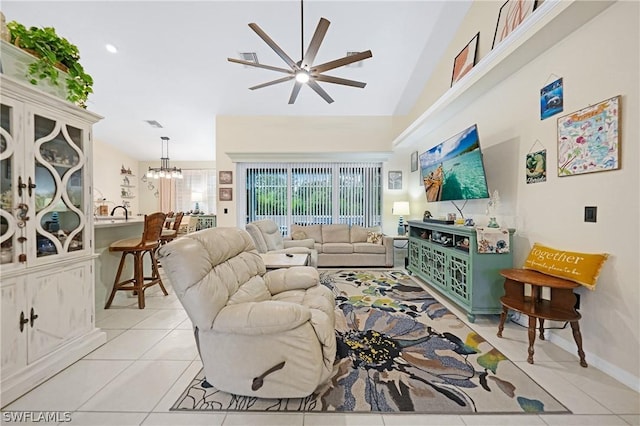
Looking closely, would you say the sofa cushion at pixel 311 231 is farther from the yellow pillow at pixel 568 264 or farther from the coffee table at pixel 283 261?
the yellow pillow at pixel 568 264

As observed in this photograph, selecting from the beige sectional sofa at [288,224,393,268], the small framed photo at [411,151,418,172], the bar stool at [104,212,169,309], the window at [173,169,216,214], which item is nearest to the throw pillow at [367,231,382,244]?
the beige sectional sofa at [288,224,393,268]

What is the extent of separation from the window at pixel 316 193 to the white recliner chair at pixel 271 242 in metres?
1.47

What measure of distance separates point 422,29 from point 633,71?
2843mm

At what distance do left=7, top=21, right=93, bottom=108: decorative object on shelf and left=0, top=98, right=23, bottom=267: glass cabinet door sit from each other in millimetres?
382

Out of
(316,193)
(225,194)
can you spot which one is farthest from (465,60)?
(225,194)

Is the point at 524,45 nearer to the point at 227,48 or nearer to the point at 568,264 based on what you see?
the point at 568,264

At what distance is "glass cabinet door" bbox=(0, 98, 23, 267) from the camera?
5.65 feet

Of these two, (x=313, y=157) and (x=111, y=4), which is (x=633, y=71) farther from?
(x=111, y=4)

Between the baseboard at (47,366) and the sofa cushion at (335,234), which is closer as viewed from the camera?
the baseboard at (47,366)

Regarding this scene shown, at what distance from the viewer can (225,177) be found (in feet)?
20.1

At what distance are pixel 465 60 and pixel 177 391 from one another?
482 centimetres

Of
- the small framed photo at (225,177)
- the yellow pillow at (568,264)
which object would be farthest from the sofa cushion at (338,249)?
the yellow pillow at (568,264)

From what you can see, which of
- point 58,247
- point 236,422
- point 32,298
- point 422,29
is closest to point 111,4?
point 58,247

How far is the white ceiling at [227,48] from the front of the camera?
145 inches
